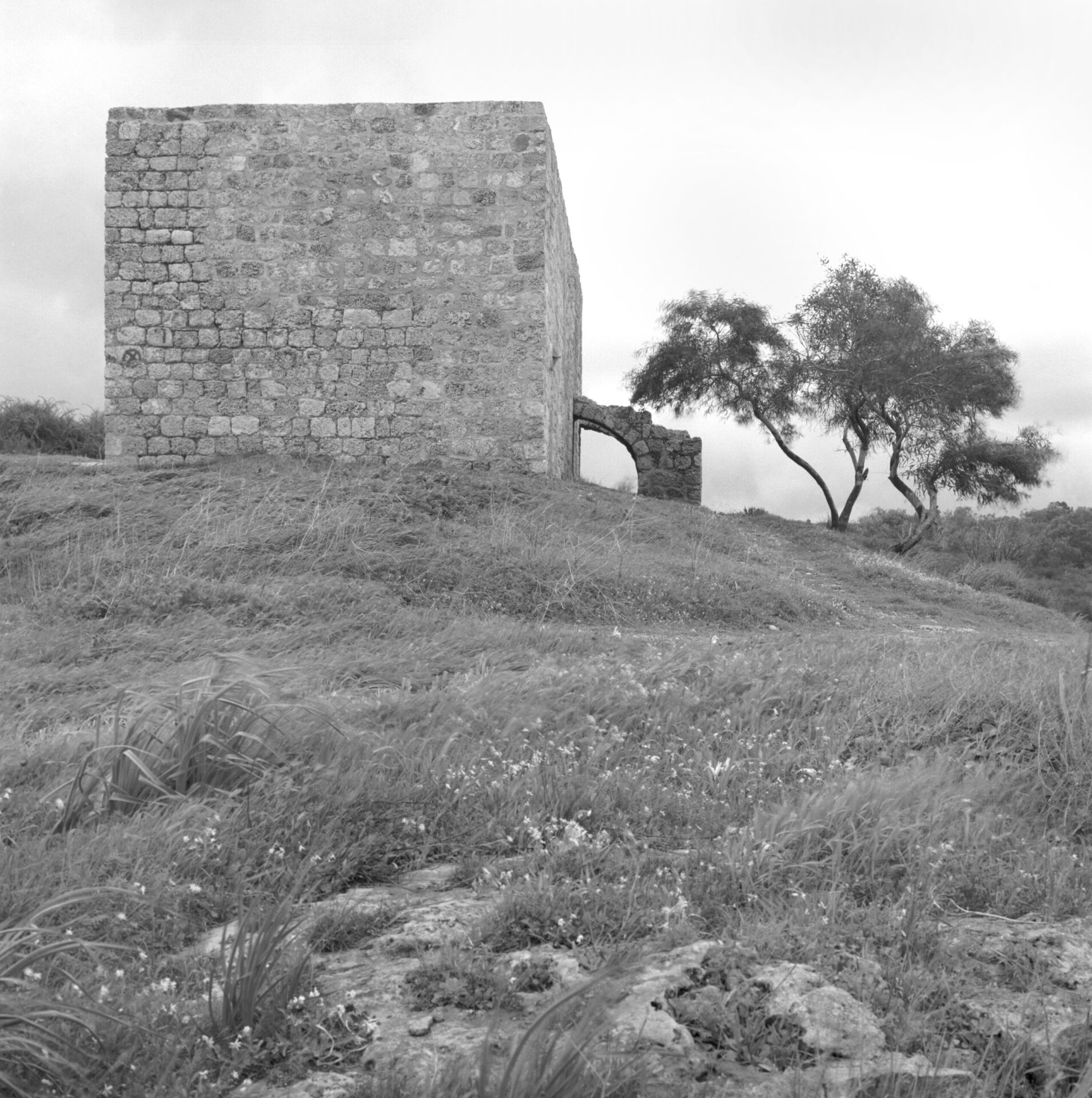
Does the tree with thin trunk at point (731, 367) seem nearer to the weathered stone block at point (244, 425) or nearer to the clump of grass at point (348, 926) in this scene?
the weathered stone block at point (244, 425)

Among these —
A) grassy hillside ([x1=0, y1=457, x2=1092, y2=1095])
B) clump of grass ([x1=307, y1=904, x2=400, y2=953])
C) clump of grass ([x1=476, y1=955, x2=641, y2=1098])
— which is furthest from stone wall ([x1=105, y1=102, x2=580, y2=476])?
clump of grass ([x1=476, y1=955, x2=641, y2=1098])

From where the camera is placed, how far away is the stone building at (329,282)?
544 inches

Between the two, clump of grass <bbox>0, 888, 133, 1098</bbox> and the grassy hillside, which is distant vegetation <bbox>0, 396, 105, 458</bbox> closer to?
the grassy hillside

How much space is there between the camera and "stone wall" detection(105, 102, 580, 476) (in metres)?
13.8

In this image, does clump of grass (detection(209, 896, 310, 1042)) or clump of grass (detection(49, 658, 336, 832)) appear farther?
clump of grass (detection(49, 658, 336, 832))

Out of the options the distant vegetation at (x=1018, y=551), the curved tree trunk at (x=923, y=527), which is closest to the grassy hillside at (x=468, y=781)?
the distant vegetation at (x=1018, y=551)

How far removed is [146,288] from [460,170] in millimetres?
4496

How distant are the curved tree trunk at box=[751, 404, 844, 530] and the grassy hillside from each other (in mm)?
17335

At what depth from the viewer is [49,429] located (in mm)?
19828

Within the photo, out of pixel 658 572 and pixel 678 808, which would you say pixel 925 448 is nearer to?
pixel 658 572

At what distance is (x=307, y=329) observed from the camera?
13.9m

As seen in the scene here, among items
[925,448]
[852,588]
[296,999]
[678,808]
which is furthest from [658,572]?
[925,448]

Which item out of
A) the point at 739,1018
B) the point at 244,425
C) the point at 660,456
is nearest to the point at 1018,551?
the point at 660,456

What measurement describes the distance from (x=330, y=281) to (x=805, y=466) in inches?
580
